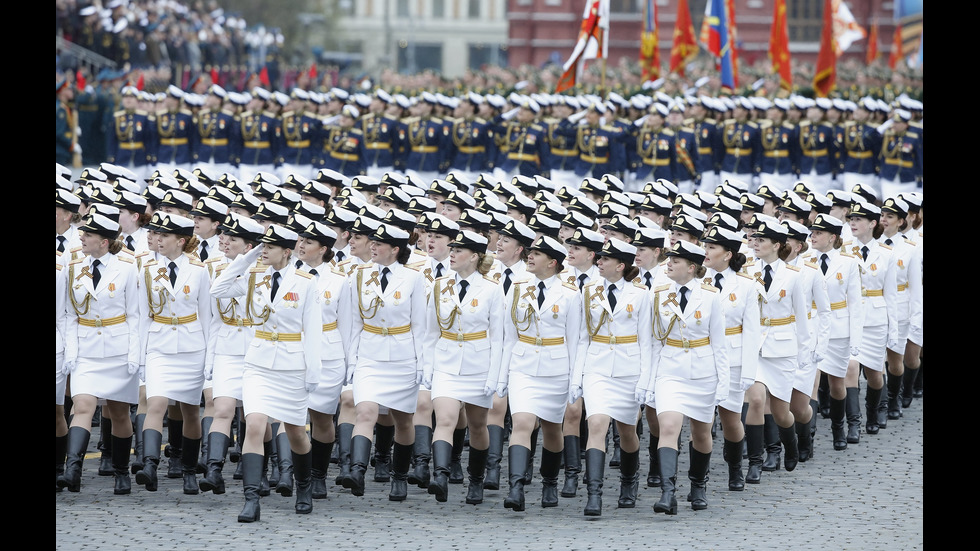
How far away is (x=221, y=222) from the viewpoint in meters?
10.4

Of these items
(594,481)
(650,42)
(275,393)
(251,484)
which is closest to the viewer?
(251,484)

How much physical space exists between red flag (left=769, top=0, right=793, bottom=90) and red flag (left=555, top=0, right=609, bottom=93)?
4196mm

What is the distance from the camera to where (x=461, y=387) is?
9727mm

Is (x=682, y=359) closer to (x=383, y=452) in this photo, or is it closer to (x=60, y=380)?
(x=383, y=452)

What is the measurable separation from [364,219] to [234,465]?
200 cm

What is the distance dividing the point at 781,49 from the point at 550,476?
683 inches

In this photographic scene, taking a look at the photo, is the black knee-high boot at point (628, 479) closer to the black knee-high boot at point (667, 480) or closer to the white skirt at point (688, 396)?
the black knee-high boot at point (667, 480)

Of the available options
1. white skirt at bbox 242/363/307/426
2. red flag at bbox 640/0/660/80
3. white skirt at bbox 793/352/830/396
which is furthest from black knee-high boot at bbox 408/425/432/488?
red flag at bbox 640/0/660/80

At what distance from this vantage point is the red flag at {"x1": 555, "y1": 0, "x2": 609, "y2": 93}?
22.0m

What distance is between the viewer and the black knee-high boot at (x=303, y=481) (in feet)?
30.6

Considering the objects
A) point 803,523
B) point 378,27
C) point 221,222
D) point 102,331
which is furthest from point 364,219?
point 378,27

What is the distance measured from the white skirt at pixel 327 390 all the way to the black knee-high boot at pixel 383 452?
1.91ft

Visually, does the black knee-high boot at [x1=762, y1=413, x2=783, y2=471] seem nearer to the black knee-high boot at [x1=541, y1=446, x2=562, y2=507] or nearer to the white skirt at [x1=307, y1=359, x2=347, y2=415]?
the black knee-high boot at [x1=541, y1=446, x2=562, y2=507]

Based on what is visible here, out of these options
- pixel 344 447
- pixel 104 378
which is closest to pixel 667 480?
pixel 344 447
